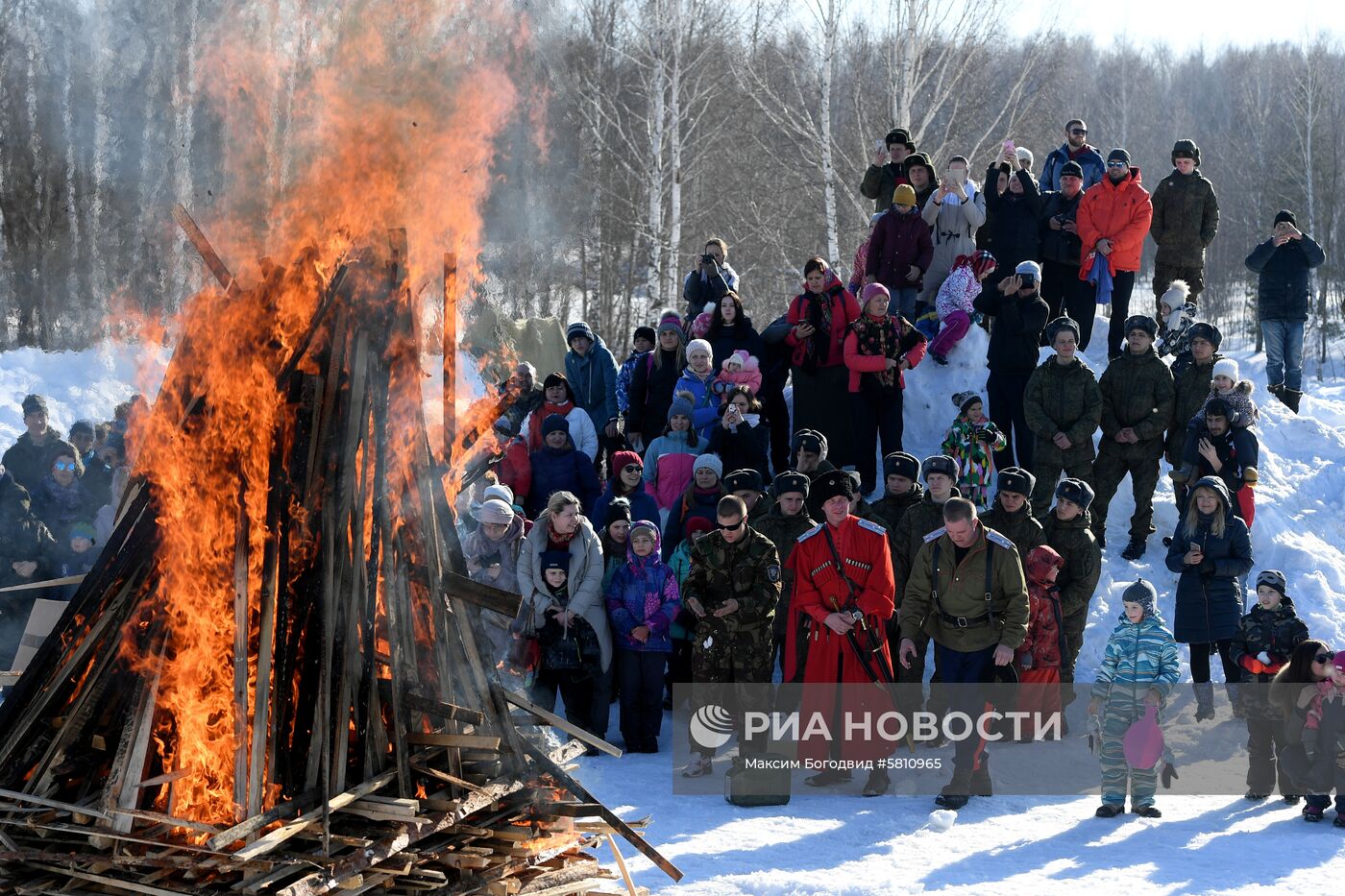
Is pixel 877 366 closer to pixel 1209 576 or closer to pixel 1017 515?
pixel 1017 515

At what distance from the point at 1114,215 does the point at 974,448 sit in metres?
3.49

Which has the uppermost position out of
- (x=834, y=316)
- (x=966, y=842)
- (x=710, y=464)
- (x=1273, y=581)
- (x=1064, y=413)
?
(x=834, y=316)

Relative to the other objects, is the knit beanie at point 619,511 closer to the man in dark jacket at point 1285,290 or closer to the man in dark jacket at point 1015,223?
the man in dark jacket at point 1015,223

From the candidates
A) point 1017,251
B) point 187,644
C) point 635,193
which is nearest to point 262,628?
point 187,644

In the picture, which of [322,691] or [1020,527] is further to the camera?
[1020,527]

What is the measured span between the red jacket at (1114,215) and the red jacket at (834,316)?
304 centimetres

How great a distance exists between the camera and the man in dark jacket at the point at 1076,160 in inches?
553

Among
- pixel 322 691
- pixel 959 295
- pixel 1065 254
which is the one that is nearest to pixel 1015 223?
pixel 1065 254

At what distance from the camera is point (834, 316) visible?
11492mm

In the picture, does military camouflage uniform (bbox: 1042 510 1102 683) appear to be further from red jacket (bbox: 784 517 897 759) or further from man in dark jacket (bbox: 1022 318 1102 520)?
red jacket (bbox: 784 517 897 759)

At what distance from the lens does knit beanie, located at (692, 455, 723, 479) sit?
385 inches

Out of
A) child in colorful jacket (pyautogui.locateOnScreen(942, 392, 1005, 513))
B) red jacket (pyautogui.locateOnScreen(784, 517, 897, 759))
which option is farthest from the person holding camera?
red jacket (pyautogui.locateOnScreen(784, 517, 897, 759))

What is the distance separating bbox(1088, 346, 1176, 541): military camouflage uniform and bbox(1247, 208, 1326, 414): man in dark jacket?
10.4ft

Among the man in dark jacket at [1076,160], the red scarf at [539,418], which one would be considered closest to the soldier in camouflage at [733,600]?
the red scarf at [539,418]
